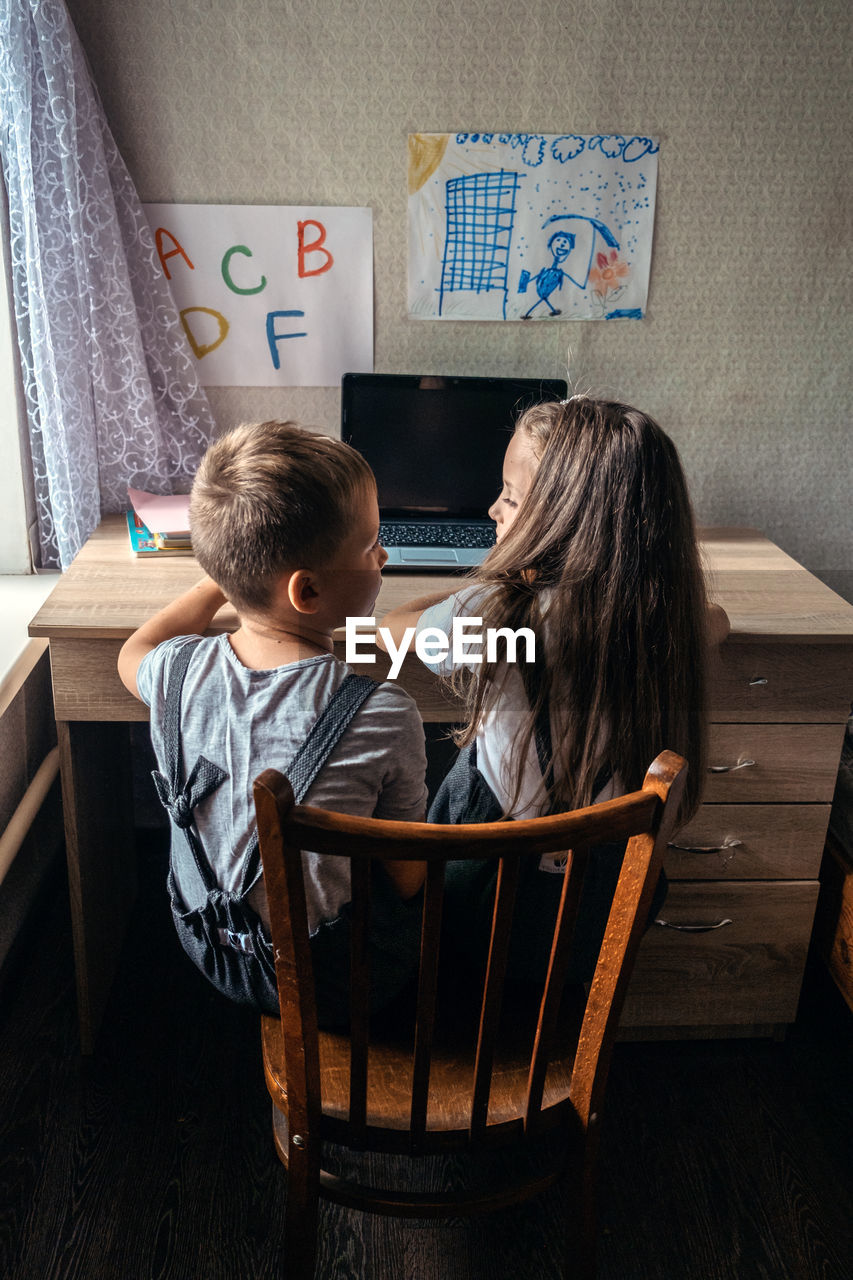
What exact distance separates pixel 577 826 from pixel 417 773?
8.9 inches

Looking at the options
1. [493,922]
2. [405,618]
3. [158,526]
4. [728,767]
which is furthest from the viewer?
[158,526]

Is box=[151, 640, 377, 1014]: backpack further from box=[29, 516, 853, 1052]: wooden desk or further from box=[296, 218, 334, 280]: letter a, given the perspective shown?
box=[296, 218, 334, 280]: letter a

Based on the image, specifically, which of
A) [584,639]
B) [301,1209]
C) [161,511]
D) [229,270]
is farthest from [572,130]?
[301,1209]

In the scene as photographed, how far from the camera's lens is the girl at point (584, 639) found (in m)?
1.00

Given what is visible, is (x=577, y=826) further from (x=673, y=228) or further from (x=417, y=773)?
(x=673, y=228)

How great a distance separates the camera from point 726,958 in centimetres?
147

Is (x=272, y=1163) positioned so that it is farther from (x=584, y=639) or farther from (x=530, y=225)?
(x=530, y=225)

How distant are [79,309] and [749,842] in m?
1.32

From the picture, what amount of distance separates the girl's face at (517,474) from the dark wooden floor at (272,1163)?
0.88m

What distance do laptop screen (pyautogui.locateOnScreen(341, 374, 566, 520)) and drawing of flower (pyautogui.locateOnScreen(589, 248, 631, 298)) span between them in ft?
0.66

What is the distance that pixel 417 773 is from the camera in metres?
0.92

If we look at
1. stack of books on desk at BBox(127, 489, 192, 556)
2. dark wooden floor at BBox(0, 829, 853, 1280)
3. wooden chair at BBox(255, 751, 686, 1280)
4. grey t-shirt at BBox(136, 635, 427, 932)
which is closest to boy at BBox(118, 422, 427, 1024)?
grey t-shirt at BBox(136, 635, 427, 932)

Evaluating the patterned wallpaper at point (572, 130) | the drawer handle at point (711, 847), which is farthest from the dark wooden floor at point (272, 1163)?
the patterned wallpaper at point (572, 130)

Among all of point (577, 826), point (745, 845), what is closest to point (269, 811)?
point (577, 826)
